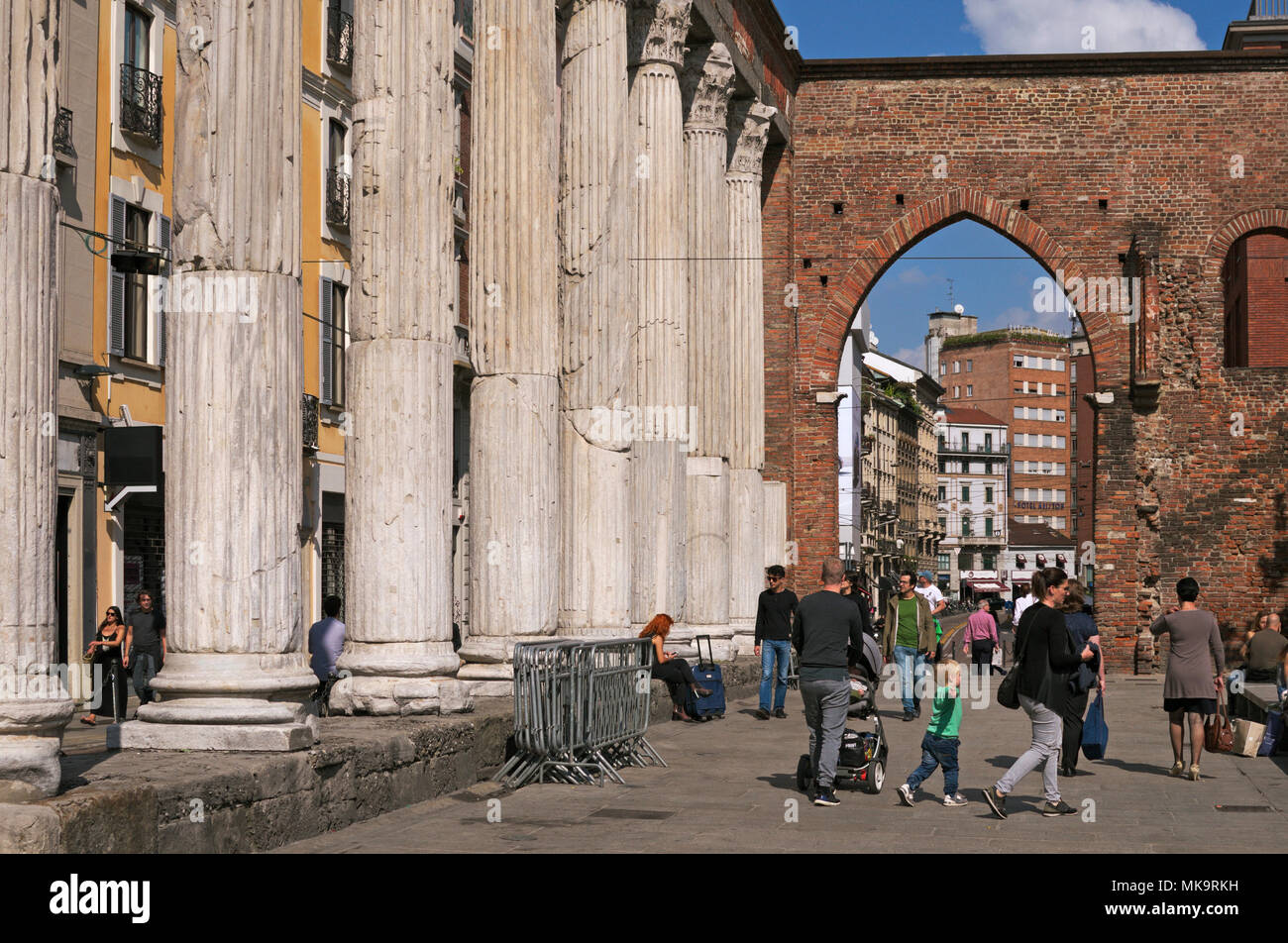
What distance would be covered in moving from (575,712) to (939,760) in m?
2.36

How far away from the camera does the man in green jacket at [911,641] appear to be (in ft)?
57.3

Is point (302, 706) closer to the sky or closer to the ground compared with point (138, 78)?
closer to the ground

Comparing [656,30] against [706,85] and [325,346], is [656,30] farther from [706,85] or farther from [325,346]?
[325,346]

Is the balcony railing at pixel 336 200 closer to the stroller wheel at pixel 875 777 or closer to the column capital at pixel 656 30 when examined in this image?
the column capital at pixel 656 30

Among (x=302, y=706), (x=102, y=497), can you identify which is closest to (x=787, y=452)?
(x=102, y=497)

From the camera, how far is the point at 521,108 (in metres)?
12.9

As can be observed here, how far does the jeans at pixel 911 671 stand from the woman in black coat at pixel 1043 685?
22.3 feet

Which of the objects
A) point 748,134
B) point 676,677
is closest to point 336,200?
point 748,134

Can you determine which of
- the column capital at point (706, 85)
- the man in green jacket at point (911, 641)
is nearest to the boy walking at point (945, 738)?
the man in green jacket at point (911, 641)

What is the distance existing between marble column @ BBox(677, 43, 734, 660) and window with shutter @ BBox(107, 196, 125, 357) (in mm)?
6296

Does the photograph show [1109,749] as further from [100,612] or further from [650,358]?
[100,612]

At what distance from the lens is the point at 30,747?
6473 mm

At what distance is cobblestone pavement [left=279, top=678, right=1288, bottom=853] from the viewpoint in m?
8.68

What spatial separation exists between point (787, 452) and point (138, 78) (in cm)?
1159
